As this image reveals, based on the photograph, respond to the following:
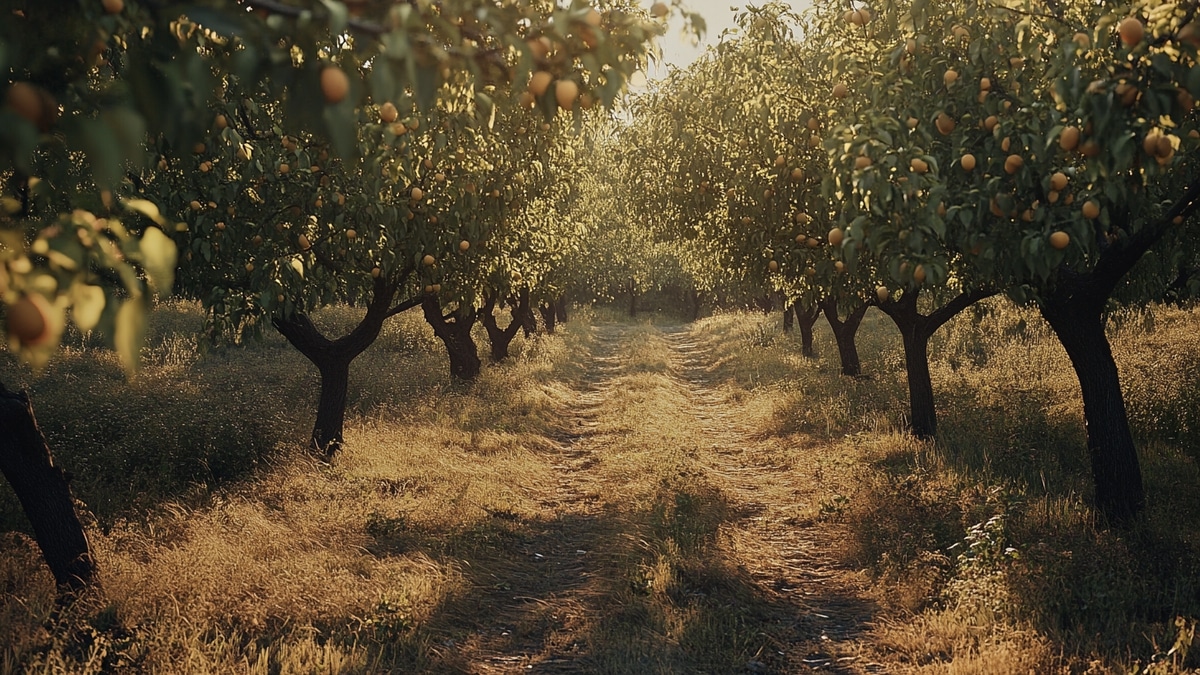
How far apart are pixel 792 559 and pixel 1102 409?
3407 millimetres

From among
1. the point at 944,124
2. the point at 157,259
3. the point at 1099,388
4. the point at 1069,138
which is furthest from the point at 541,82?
the point at 1099,388

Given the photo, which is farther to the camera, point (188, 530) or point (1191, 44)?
point (188, 530)

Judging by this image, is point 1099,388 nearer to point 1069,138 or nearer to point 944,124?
point 944,124

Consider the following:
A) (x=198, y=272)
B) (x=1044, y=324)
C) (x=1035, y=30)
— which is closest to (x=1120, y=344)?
(x=1044, y=324)

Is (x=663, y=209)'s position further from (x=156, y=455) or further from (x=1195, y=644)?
(x=1195, y=644)

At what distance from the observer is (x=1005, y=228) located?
6078 mm

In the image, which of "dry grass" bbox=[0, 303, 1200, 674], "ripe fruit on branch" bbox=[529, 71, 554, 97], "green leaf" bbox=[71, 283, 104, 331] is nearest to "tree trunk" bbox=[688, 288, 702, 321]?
"dry grass" bbox=[0, 303, 1200, 674]

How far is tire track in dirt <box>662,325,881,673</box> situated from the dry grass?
0.04 m

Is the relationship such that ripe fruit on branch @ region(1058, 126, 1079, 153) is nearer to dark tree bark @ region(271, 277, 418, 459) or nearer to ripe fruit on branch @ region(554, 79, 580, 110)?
ripe fruit on branch @ region(554, 79, 580, 110)

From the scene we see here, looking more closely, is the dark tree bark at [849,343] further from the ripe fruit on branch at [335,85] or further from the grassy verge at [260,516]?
the ripe fruit on branch at [335,85]

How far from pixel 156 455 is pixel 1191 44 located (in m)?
11.2

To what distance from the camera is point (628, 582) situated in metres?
7.79

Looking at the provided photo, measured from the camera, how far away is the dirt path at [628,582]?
259 inches

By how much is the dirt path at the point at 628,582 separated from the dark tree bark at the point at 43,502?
308 centimetres
